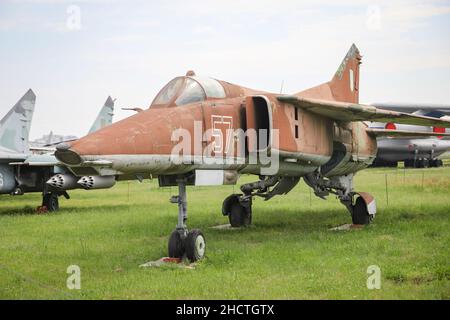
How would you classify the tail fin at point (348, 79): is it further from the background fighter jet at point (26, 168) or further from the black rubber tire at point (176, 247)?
the background fighter jet at point (26, 168)

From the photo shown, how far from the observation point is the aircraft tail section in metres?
14.2

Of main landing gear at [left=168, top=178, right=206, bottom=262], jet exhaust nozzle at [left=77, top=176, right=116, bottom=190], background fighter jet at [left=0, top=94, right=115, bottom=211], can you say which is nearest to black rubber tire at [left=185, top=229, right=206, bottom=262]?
main landing gear at [left=168, top=178, right=206, bottom=262]

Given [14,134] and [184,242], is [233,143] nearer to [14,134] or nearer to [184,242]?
[184,242]

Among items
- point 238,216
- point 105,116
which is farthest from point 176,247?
point 105,116

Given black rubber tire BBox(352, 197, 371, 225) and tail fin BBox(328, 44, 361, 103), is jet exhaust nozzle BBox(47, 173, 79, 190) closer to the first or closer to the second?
tail fin BBox(328, 44, 361, 103)

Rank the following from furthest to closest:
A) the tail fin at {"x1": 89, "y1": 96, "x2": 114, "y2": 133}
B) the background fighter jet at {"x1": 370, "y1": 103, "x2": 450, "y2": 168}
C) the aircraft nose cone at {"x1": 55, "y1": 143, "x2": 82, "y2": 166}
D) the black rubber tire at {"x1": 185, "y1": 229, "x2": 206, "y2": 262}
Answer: the background fighter jet at {"x1": 370, "y1": 103, "x2": 450, "y2": 168}, the tail fin at {"x1": 89, "y1": 96, "x2": 114, "y2": 133}, the black rubber tire at {"x1": 185, "y1": 229, "x2": 206, "y2": 262}, the aircraft nose cone at {"x1": 55, "y1": 143, "x2": 82, "y2": 166}

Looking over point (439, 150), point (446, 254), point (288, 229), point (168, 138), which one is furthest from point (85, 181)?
point (439, 150)

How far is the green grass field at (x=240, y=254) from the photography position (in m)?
7.31

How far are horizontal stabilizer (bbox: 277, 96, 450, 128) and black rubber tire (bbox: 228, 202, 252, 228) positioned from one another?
3.15 meters

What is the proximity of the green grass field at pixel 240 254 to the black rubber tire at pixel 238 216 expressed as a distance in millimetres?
335

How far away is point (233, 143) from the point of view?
388 inches

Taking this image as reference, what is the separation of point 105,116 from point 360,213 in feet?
43.7

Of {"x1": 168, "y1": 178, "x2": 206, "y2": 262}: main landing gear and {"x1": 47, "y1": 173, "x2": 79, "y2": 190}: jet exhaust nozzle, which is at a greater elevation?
{"x1": 47, "y1": 173, "x2": 79, "y2": 190}: jet exhaust nozzle
